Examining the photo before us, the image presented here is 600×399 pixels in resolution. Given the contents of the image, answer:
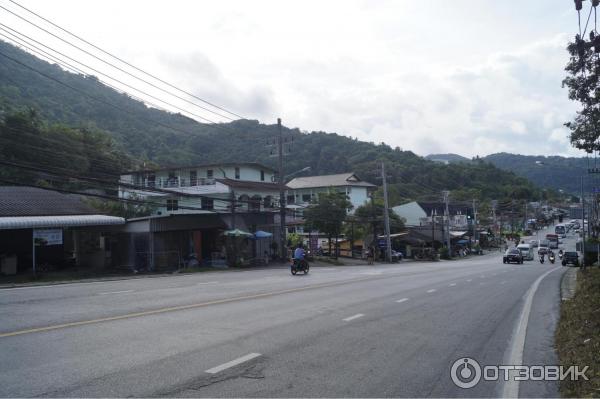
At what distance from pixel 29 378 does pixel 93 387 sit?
3.18 ft

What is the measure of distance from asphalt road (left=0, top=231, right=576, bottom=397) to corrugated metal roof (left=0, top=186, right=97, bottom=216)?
15.9 meters

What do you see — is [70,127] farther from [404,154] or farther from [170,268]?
[404,154]

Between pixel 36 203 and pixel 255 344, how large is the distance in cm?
2777

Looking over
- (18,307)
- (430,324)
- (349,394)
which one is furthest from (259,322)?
(18,307)

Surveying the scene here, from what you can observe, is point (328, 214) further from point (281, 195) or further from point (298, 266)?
point (298, 266)

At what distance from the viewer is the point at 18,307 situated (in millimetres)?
12266

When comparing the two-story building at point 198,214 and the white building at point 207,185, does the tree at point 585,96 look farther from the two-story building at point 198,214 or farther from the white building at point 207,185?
the white building at point 207,185

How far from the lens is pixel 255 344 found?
8523mm

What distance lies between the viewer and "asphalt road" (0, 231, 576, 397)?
6316 mm

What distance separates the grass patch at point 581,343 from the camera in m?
6.48

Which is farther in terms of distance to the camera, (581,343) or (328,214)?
(328,214)

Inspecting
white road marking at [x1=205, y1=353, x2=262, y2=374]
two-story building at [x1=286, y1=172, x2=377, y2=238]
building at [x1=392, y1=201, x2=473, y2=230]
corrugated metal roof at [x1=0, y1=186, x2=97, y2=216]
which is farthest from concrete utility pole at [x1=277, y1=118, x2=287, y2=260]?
building at [x1=392, y1=201, x2=473, y2=230]

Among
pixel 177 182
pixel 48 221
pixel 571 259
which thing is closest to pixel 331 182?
pixel 177 182

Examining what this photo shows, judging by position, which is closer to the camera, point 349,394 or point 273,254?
point 349,394
